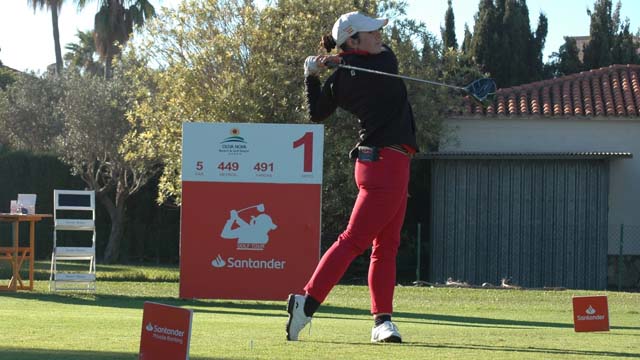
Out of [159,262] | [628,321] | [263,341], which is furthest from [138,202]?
[263,341]

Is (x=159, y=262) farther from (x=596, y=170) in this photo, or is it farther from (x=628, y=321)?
(x=628, y=321)

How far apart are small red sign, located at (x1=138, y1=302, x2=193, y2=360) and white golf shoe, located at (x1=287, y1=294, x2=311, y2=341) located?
1451 millimetres

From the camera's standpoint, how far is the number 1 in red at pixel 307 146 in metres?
13.3

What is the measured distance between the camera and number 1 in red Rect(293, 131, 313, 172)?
1327cm

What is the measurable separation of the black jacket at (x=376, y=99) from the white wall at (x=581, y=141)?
72.1 feet

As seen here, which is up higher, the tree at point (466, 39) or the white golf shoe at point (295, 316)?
the tree at point (466, 39)

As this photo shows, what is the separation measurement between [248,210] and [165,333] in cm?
856

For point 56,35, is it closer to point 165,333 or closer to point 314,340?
point 314,340

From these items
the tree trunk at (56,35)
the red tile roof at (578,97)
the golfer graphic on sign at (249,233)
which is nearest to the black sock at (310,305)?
the golfer graphic on sign at (249,233)

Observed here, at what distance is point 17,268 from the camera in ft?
53.4

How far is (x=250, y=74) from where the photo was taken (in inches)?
1004

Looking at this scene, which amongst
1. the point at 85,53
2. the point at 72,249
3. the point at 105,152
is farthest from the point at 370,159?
the point at 85,53

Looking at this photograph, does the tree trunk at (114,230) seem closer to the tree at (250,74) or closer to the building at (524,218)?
the tree at (250,74)

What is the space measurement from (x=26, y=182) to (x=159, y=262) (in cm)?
465
